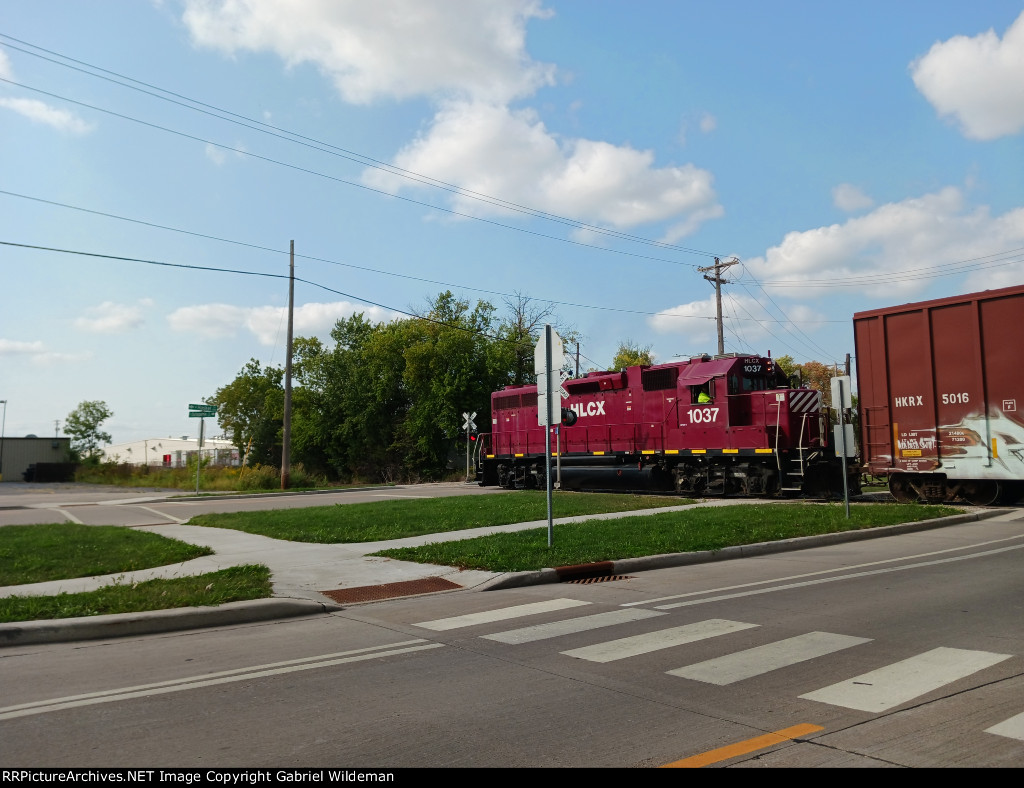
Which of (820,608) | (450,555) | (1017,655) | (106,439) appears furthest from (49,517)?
(106,439)

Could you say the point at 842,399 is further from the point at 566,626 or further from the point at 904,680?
the point at 904,680

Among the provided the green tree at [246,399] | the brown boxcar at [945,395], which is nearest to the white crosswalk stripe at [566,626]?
the brown boxcar at [945,395]

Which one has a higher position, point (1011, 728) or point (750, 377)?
point (750, 377)

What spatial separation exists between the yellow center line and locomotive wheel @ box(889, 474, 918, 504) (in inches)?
671

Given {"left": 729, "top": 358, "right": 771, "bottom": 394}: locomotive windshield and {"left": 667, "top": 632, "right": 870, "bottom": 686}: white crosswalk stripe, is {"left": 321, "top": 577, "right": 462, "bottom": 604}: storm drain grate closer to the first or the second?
{"left": 667, "top": 632, "right": 870, "bottom": 686}: white crosswalk stripe

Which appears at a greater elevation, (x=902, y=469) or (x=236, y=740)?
(x=902, y=469)

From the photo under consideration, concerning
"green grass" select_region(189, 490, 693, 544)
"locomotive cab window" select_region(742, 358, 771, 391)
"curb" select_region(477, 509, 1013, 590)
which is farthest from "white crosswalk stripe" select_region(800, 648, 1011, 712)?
"locomotive cab window" select_region(742, 358, 771, 391)

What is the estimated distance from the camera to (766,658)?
5945mm

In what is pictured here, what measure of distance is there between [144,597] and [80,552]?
13.1ft

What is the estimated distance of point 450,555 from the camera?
11070mm

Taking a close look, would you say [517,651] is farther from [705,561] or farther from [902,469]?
[902,469]

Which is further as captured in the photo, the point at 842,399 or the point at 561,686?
the point at 842,399

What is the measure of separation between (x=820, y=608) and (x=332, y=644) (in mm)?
4762

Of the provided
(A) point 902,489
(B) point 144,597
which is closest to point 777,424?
(A) point 902,489
